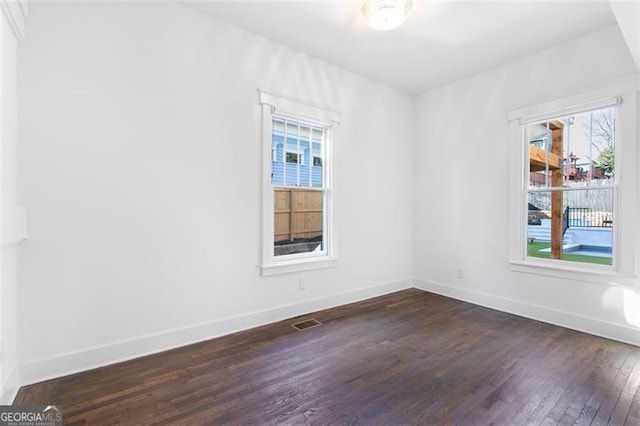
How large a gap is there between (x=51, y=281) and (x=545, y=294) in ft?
15.2

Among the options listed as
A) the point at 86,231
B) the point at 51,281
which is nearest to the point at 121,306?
the point at 51,281

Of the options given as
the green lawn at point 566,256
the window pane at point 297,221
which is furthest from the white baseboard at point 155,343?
the green lawn at point 566,256

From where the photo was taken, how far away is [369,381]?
2.21m

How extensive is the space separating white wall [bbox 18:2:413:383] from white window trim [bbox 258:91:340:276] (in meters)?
0.11

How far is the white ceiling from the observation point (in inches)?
106

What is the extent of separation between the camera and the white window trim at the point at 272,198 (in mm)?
3213

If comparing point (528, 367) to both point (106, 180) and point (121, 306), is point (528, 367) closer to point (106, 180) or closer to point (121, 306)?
point (121, 306)

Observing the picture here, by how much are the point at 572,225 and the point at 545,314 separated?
1.02 meters

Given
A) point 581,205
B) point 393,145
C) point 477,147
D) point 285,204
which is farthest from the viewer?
point 393,145

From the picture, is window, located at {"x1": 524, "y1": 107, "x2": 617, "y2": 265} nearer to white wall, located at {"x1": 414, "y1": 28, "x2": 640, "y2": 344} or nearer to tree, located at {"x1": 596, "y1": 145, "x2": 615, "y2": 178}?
tree, located at {"x1": 596, "y1": 145, "x2": 615, "y2": 178}

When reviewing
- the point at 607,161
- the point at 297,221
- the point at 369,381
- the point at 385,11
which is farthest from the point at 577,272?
the point at 385,11

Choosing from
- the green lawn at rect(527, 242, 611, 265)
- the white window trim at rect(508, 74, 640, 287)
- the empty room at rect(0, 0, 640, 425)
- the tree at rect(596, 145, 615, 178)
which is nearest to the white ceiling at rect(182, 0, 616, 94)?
the empty room at rect(0, 0, 640, 425)

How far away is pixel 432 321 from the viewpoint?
3357 millimetres

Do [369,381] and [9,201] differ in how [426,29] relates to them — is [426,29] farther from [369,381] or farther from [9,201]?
[9,201]
